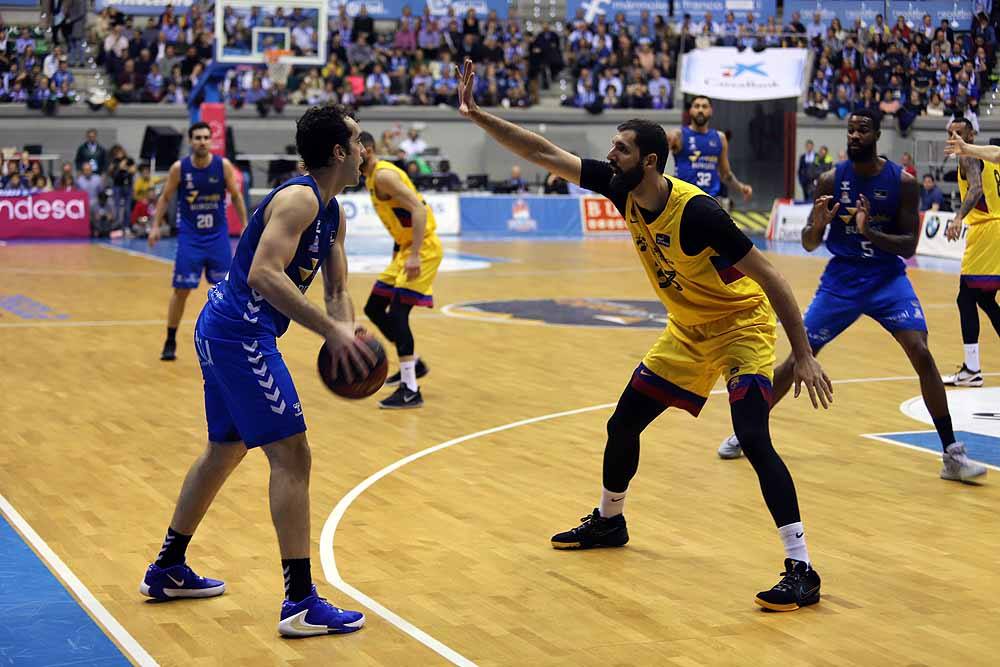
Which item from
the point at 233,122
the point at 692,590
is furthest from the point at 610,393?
the point at 233,122

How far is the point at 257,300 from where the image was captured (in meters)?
5.29

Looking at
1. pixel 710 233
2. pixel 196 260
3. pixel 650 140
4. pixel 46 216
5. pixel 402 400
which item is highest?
pixel 650 140

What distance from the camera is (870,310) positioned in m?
8.30

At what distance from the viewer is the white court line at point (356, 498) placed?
5176 millimetres

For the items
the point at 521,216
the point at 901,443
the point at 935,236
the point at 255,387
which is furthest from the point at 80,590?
the point at 521,216

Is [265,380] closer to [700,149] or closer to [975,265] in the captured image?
[975,265]

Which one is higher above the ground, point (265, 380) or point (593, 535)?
point (265, 380)

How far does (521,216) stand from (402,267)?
18240 mm

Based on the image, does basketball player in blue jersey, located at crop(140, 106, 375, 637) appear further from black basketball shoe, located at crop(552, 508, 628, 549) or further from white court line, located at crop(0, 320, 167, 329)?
white court line, located at crop(0, 320, 167, 329)

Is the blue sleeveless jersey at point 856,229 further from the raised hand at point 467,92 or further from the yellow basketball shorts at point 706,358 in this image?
the raised hand at point 467,92

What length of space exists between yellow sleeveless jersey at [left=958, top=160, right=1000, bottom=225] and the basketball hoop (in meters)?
17.9

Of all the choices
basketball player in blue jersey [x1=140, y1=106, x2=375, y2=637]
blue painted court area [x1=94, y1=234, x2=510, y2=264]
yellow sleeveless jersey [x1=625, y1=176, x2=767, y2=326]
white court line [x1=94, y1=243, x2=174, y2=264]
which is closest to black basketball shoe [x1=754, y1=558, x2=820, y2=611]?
yellow sleeveless jersey [x1=625, y1=176, x2=767, y2=326]

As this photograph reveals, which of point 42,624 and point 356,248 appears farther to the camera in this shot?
point 356,248

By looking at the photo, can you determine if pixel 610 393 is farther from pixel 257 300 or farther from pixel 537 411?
pixel 257 300
